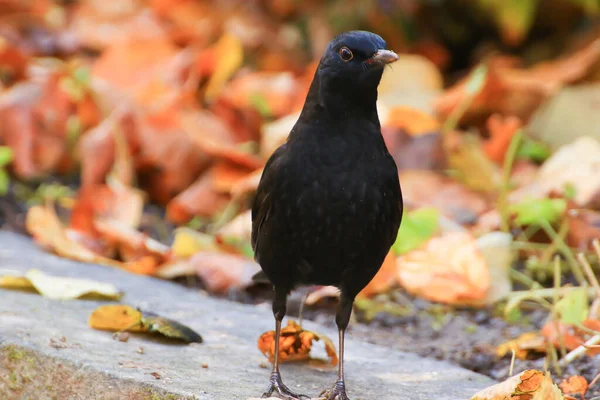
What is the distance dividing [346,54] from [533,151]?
2.22m

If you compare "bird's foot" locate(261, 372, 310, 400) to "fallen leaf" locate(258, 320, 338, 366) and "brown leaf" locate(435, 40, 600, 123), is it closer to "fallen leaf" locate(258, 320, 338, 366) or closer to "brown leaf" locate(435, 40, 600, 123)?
"fallen leaf" locate(258, 320, 338, 366)

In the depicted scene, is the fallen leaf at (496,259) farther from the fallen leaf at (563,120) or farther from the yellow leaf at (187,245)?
the fallen leaf at (563,120)

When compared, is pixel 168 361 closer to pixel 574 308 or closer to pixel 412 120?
pixel 574 308

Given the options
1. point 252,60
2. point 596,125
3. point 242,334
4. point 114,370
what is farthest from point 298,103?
point 114,370

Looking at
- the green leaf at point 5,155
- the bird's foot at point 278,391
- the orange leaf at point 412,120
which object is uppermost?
the orange leaf at point 412,120

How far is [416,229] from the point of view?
3799 mm

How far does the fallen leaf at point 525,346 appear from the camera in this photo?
3027 mm

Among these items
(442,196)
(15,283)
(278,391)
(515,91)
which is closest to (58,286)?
(15,283)

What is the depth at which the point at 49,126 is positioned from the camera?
4.93m

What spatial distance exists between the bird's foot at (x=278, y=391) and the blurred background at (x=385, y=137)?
0.74 metres

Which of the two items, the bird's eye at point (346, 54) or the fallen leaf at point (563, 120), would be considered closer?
the bird's eye at point (346, 54)

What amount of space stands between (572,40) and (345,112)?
10.7 ft

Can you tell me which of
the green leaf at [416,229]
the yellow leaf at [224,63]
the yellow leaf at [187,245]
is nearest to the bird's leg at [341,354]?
the green leaf at [416,229]

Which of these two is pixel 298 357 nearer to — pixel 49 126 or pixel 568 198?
pixel 568 198
